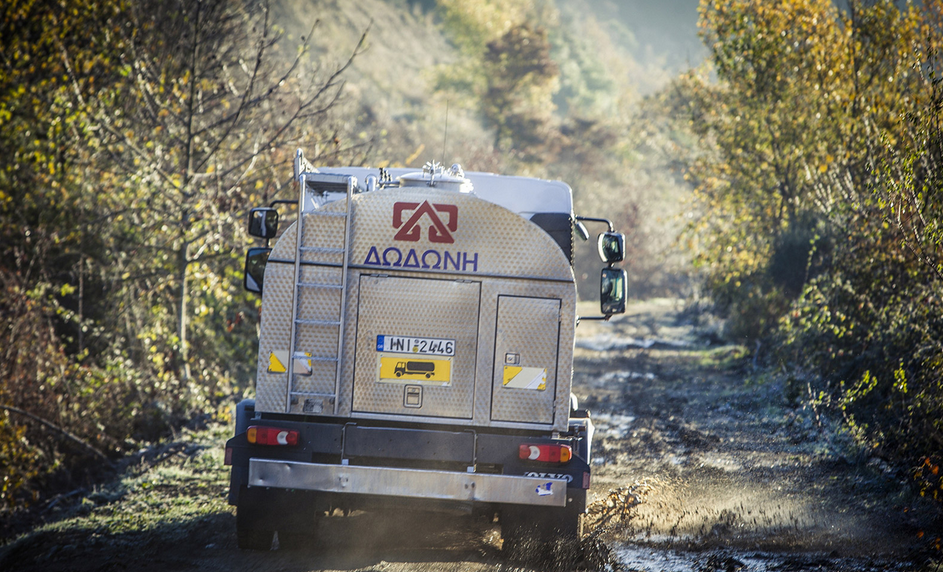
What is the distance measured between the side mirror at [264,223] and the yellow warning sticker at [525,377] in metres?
2.45

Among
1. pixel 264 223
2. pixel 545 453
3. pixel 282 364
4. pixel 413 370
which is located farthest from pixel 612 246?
pixel 264 223

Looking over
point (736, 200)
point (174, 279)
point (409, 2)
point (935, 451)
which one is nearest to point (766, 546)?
point (935, 451)

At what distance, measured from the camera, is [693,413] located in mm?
11672

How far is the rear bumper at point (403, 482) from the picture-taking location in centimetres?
498

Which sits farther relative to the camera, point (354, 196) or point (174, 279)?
point (174, 279)

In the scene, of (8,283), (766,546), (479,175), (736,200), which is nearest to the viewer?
(766,546)

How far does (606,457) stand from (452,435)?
453 centimetres

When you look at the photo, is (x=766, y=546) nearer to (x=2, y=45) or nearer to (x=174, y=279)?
(x=174, y=279)

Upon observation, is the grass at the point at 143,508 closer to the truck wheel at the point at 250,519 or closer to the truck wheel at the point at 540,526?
the truck wheel at the point at 250,519

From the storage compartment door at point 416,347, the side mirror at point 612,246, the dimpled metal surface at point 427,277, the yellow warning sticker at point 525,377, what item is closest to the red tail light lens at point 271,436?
the dimpled metal surface at point 427,277

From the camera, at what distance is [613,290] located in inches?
237

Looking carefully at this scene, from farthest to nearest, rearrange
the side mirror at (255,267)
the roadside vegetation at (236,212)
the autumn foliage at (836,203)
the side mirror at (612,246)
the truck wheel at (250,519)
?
the roadside vegetation at (236,212)
the autumn foliage at (836,203)
the side mirror at (255,267)
the side mirror at (612,246)
the truck wheel at (250,519)

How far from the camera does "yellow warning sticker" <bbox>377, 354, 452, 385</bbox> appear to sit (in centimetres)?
527

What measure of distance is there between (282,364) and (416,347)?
3.19 feet
